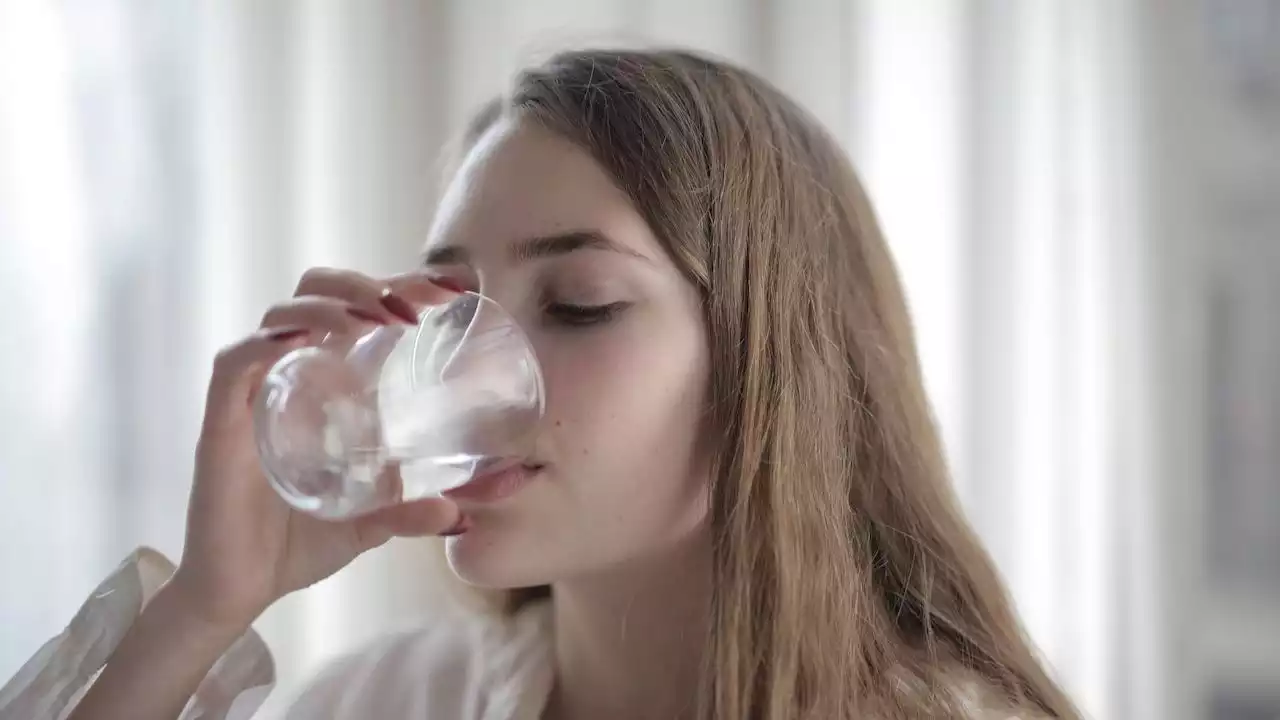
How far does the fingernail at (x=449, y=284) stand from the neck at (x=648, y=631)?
249mm

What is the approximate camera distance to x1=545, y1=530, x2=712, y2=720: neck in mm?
850

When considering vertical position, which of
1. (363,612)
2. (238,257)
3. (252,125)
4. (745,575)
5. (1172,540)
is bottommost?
(363,612)

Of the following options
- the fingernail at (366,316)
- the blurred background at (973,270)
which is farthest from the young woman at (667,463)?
the blurred background at (973,270)

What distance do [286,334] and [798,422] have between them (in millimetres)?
364

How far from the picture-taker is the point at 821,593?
2.64 ft

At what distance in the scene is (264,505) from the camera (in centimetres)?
82

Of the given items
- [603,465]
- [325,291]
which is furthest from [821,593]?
[325,291]

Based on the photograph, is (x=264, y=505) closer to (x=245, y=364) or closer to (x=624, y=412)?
(x=245, y=364)

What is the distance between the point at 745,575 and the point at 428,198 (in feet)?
2.18

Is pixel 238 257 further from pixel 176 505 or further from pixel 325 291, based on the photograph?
pixel 325 291

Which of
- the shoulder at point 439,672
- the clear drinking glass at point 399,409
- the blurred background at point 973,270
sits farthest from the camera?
the blurred background at point 973,270

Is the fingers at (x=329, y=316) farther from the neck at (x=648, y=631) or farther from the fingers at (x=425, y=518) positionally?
the neck at (x=648, y=631)

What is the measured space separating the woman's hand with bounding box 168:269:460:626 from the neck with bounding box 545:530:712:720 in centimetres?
17

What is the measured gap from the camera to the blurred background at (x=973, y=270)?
1088 mm
